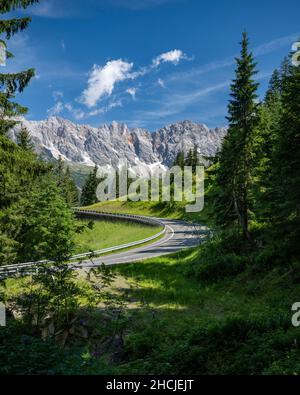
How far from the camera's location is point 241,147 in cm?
2327

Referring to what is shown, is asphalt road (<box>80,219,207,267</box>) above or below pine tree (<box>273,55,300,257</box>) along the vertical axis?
below

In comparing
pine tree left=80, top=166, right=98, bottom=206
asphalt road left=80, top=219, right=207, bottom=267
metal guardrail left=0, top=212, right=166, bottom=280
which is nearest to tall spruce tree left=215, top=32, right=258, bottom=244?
asphalt road left=80, top=219, right=207, bottom=267

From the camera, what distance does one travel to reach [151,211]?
79.6 m

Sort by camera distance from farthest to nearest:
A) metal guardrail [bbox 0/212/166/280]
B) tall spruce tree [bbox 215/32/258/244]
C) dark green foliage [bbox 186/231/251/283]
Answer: tall spruce tree [bbox 215/32/258/244]
dark green foliage [bbox 186/231/251/283]
metal guardrail [bbox 0/212/166/280]

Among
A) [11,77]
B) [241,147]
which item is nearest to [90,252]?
[11,77]

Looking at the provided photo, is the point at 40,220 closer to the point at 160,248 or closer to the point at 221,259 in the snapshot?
the point at 160,248

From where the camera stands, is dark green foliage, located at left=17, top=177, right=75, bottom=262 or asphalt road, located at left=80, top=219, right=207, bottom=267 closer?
asphalt road, located at left=80, top=219, right=207, bottom=267

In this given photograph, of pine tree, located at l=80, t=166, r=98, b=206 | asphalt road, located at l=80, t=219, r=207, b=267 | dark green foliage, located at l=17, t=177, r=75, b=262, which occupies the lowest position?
asphalt road, located at l=80, t=219, r=207, b=267

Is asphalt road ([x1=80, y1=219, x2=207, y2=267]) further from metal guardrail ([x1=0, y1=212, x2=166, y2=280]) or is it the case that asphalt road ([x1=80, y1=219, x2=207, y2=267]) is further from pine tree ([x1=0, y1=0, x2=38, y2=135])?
pine tree ([x1=0, y1=0, x2=38, y2=135])

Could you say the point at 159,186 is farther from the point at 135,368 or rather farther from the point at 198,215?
the point at 135,368

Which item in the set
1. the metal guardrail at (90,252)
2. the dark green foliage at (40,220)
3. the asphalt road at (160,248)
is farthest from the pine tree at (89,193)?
the dark green foliage at (40,220)

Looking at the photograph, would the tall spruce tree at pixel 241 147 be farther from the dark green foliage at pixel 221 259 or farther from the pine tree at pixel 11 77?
the pine tree at pixel 11 77

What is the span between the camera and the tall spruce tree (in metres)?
23.3
